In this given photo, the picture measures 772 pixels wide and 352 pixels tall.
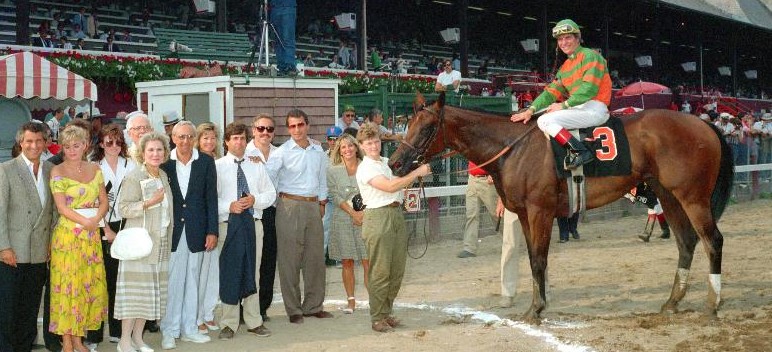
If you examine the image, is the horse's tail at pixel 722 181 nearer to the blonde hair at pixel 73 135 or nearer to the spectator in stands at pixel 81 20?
the blonde hair at pixel 73 135

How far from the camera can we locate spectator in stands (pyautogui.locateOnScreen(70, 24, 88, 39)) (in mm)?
18612

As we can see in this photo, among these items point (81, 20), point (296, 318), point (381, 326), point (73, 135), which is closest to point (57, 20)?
point (81, 20)

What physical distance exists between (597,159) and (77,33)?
596 inches

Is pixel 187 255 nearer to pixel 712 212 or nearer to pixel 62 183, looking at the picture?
pixel 62 183

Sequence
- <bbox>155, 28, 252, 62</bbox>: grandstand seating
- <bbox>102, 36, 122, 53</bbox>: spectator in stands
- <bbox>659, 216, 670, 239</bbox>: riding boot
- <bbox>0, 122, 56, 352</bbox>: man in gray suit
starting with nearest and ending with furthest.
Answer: <bbox>0, 122, 56, 352</bbox>: man in gray suit
<bbox>659, 216, 670, 239</bbox>: riding boot
<bbox>155, 28, 252, 62</bbox>: grandstand seating
<bbox>102, 36, 122, 53</bbox>: spectator in stands

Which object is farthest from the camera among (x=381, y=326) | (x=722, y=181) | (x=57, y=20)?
(x=57, y=20)

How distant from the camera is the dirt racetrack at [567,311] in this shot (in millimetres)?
5797

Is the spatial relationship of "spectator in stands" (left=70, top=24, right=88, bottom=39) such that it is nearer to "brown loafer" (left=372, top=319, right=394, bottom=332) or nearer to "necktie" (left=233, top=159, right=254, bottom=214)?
"necktie" (left=233, top=159, right=254, bottom=214)

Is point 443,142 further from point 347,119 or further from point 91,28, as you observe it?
point 91,28

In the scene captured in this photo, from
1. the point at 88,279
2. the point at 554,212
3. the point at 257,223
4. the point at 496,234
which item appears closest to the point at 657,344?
the point at 554,212

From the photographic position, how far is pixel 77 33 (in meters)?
18.8

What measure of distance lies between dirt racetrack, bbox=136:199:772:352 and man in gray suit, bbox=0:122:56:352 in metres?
0.72

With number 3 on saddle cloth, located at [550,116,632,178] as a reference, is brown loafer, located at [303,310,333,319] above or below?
below

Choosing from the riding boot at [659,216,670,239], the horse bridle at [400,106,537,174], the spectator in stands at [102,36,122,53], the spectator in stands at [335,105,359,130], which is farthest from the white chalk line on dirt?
the spectator in stands at [102,36,122,53]
